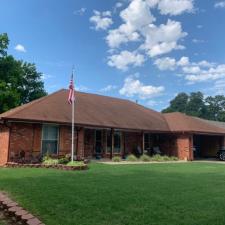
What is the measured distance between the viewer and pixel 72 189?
7.99 m

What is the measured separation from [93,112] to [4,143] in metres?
7.06

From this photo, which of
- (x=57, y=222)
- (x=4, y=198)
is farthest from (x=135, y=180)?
(x=57, y=222)

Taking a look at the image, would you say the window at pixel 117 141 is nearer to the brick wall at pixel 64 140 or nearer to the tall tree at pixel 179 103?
the brick wall at pixel 64 140

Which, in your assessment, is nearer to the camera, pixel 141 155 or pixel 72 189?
pixel 72 189

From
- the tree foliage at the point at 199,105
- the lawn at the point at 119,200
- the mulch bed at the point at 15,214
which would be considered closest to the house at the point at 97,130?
the lawn at the point at 119,200

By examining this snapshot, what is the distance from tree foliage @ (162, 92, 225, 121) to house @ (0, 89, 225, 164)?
52.9 metres

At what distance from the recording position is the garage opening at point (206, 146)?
1064 inches

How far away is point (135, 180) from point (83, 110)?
12.1 meters

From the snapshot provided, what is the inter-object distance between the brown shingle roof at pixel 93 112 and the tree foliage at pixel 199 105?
53.5 m

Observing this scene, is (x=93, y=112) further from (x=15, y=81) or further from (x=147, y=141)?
(x=15, y=81)

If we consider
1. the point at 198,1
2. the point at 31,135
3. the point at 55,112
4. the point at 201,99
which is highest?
the point at 201,99

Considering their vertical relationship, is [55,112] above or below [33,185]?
above

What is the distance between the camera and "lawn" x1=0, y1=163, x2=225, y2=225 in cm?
548

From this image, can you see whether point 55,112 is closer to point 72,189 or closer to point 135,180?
point 135,180
